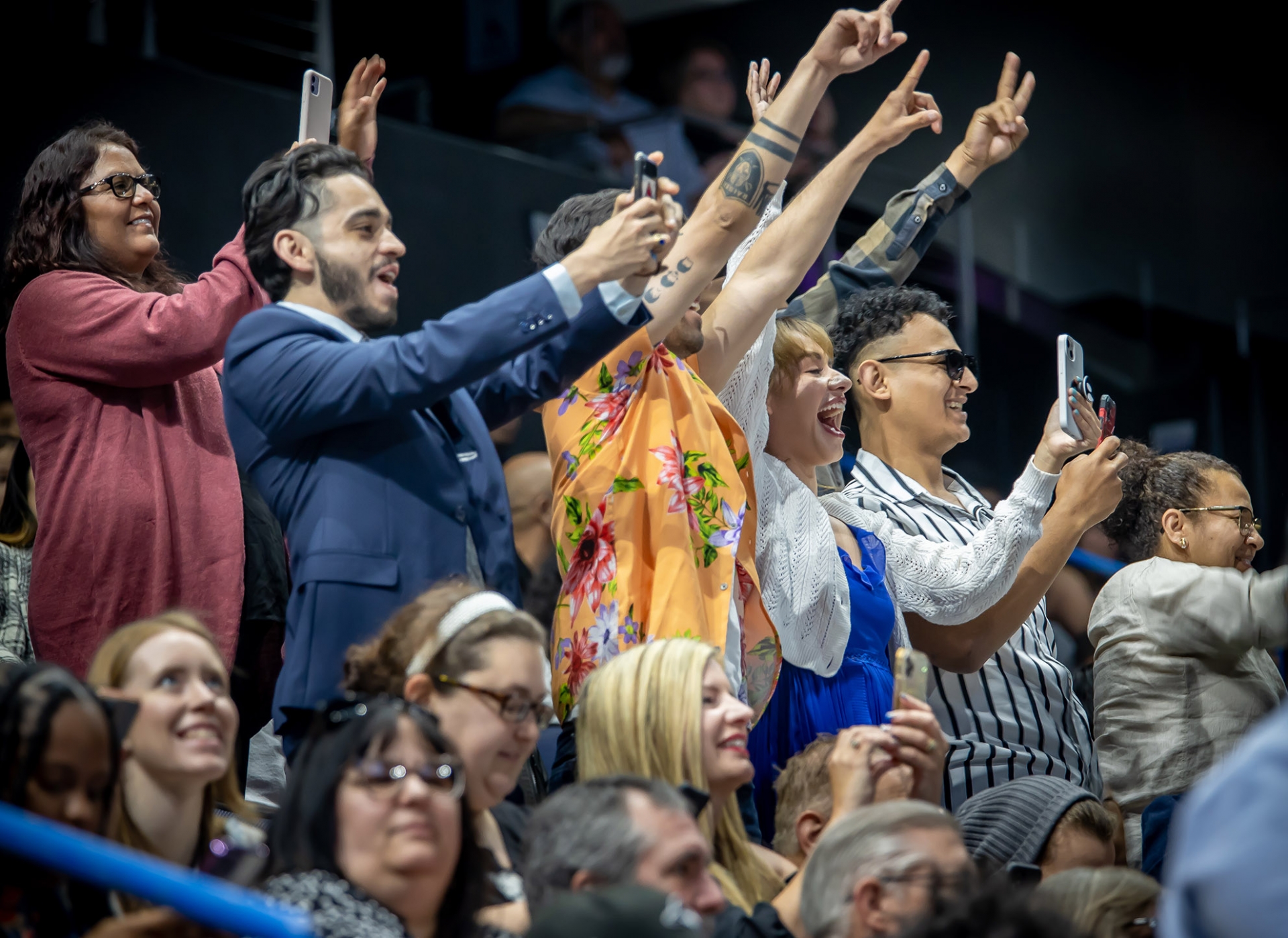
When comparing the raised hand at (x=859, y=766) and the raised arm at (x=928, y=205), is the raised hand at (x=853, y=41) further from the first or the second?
the raised hand at (x=859, y=766)

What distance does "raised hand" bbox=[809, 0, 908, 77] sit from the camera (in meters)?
2.64

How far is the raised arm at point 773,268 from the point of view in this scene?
2.61 metres

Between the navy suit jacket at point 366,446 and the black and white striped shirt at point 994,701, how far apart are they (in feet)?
3.66

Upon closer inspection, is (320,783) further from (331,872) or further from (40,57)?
(40,57)

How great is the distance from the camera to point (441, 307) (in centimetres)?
483

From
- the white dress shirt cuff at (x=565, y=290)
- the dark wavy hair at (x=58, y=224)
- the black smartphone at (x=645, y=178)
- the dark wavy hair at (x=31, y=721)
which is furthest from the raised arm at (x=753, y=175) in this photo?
the dark wavy hair at (x=31, y=721)

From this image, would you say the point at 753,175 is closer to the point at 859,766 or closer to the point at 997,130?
the point at 859,766

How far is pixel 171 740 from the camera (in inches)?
72.6

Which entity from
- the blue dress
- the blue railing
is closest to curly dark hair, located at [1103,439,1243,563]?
the blue dress

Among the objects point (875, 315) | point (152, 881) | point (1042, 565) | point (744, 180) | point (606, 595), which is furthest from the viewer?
point (875, 315)

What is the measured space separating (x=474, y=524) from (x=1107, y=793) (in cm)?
153

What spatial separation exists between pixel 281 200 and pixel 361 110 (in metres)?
0.50

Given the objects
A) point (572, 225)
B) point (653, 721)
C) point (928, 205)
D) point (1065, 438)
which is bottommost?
point (653, 721)

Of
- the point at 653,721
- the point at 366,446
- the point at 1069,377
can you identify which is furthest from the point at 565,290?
the point at 1069,377
